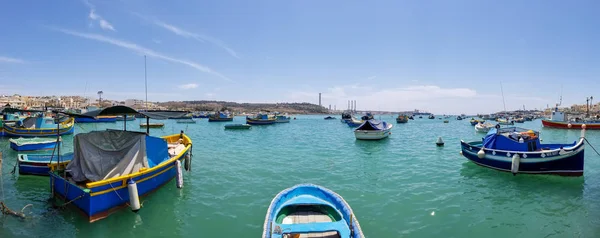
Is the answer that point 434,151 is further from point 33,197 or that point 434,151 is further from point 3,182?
point 3,182

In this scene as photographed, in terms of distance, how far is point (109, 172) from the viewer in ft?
36.5

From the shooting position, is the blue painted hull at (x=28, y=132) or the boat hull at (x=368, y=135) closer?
the blue painted hull at (x=28, y=132)

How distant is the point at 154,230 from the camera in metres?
9.45

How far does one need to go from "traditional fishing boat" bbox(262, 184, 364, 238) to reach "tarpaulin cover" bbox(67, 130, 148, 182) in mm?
6340

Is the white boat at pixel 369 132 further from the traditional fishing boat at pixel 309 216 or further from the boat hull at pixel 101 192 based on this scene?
the boat hull at pixel 101 192

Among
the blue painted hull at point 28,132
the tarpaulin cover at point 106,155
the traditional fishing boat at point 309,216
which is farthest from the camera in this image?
the blue painted hull at point 28,132

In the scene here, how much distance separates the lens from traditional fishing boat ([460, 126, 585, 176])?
15.3 meters

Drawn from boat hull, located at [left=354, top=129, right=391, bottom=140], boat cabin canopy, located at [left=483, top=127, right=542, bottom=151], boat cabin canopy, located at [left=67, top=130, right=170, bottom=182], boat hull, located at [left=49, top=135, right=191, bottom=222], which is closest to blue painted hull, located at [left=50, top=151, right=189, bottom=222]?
boat hull, located at [left=49, top=135, right=191, bottom=222]

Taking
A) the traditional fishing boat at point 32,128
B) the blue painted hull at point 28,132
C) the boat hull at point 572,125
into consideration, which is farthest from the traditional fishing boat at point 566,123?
the traditional fishing boat at point 32,128

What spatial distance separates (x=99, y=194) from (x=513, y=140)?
2084cm

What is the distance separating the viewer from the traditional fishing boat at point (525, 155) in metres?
15.3

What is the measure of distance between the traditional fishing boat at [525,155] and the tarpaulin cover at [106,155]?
747 inches

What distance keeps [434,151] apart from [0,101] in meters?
Answer: 180

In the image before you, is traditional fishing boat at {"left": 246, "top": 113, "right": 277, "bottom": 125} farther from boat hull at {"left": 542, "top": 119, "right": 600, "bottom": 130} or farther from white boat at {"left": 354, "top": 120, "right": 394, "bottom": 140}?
boat hull at {"left": 542, "top": 119, "right": 600, "bottom": 130}
